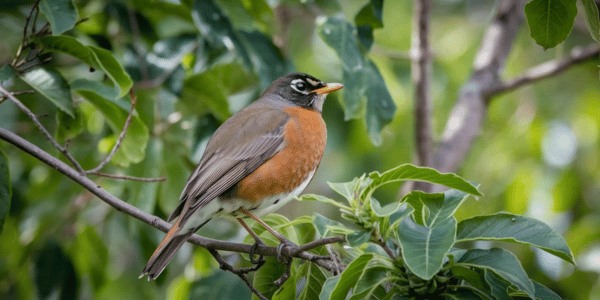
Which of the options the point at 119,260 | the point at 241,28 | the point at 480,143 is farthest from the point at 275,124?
the point at 119,260

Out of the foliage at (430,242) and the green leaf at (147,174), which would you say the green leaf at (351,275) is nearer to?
the foliage at (430,242)

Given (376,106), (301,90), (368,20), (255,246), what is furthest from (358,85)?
(255,246)

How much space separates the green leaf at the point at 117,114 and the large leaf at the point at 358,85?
109cm

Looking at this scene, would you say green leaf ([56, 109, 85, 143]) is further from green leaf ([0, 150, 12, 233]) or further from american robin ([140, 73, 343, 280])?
american robin ([140, 73, 343, 280])

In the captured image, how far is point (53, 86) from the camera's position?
3.87m

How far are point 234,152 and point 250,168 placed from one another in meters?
0.16

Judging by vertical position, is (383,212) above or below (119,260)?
above

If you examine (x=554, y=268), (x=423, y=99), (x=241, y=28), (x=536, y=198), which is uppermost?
(x=241, y=28)

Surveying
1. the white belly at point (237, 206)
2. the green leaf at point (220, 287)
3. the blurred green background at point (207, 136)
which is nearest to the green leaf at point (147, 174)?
the blurred green background at point (207, 136)

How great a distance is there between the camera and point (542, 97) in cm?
735

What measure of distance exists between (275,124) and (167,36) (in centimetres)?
105

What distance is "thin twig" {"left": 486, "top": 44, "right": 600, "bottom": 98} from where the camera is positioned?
547 centimetres

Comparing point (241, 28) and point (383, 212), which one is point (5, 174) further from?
point (383, 212)

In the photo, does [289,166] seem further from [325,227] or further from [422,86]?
[422,86]
